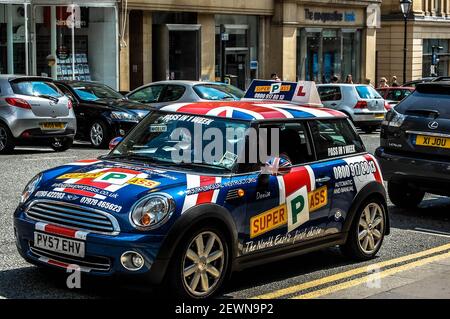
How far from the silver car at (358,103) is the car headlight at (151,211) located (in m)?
19.6

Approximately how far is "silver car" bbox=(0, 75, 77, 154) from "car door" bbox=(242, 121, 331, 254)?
33.3 feet

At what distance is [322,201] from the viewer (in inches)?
304

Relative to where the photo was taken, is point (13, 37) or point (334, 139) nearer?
point (334, 139)

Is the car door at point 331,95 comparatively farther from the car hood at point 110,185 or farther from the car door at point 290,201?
the car hood at point 110,185

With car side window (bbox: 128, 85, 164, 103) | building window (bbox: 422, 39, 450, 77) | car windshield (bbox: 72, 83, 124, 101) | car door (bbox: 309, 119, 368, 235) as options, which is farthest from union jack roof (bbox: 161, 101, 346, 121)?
building window (bbox: 422, 39, 450, 77)

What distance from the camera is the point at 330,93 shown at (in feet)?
86.3

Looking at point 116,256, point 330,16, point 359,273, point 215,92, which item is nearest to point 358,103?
point 215,92

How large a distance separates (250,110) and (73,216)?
1.95m

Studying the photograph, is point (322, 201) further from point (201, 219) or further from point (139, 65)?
point (139, 65)

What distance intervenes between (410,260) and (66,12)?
66.7ft

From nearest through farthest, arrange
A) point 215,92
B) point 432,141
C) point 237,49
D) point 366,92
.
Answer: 1. point 432,141
2. point 215,92
3. point 366,92
4. point 237,49

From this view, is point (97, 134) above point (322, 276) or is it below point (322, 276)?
above

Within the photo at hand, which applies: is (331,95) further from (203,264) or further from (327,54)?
(203,264)

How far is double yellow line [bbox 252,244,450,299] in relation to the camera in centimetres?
713
